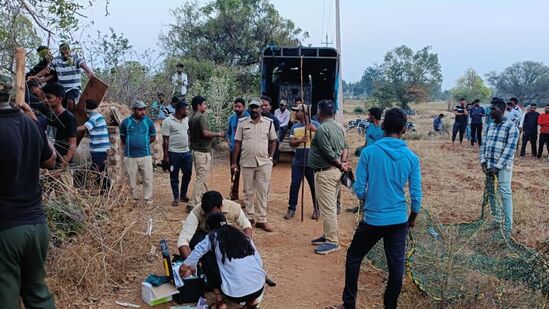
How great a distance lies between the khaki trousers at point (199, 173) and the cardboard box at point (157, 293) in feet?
9.11

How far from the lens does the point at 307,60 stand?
12.5 metres

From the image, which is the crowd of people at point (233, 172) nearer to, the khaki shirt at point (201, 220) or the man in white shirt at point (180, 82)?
the khaki shirt at point (201, 220)

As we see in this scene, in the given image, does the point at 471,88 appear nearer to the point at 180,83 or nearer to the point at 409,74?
the point at 409,74

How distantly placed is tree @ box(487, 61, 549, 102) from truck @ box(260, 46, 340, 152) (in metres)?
51.5

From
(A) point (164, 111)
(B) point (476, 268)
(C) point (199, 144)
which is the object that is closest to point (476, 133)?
(A) point (164, 111)

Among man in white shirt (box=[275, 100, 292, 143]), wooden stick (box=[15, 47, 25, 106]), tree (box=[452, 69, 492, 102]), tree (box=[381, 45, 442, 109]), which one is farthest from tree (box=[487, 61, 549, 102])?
wooden stick (box=[15, 47, 25, 106])

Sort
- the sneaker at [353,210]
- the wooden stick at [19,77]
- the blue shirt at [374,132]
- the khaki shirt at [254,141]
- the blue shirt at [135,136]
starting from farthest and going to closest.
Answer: the sneaker at [353,210] < the blue shirt at [374,132] < the blue shirt at [135,136] < the khaki shirt at [254,141] < the wooden stick at [19,77]

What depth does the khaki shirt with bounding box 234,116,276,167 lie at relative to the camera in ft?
21.0

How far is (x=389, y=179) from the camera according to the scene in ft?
12.5

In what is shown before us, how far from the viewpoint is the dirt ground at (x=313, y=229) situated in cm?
455

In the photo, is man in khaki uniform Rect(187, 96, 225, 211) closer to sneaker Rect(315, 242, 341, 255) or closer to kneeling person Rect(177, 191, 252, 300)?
sneaker Rect(315, 242, 341, 255)

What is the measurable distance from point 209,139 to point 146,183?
1.08 metres

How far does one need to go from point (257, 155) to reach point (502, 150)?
3.05 metres

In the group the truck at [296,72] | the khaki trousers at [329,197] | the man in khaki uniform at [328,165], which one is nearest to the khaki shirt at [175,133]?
the man in khaki uniform at [328,165]
